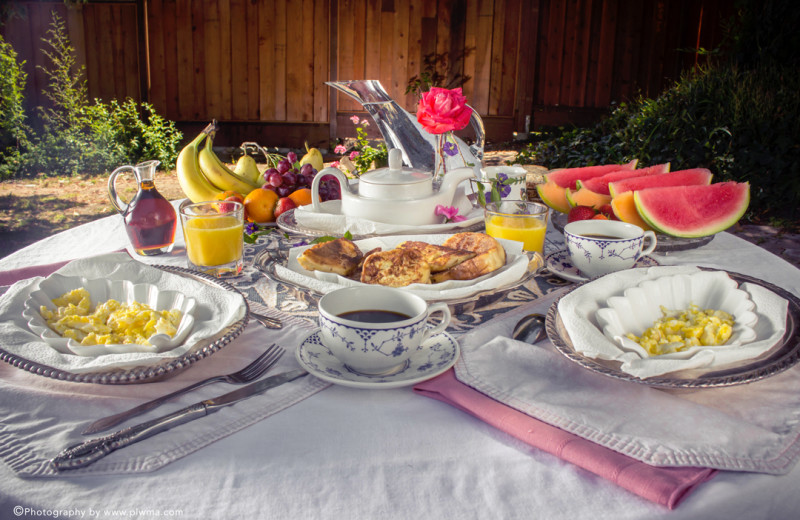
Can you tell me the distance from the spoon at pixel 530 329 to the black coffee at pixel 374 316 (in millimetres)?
240

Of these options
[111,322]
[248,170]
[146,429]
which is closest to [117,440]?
[146,429]

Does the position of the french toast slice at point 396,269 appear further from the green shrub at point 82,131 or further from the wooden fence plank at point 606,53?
the wooden fence plank at point 606,53

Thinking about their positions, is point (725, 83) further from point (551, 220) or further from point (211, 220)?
point (211, 220)

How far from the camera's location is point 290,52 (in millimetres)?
7773

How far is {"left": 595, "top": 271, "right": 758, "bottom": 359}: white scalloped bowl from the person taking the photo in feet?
3.37

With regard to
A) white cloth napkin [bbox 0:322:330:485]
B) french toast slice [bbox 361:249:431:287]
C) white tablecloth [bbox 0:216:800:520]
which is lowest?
white tablecloth [bbox 0:216:800:520]

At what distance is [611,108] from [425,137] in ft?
23.0

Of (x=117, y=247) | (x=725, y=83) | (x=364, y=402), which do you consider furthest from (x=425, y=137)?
(x=725, y=83)

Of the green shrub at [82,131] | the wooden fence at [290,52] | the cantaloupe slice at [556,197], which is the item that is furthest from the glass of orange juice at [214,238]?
the wooden fence at [290,52]

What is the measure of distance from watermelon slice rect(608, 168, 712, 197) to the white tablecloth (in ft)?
4.34

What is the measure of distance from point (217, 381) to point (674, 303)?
838 mm

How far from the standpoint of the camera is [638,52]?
28.3 feet

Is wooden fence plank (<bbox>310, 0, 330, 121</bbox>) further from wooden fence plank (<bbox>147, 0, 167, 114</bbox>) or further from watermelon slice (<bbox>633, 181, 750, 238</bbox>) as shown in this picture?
watermelon slice (<bbox>633, 181, 750, 238</bbox>)

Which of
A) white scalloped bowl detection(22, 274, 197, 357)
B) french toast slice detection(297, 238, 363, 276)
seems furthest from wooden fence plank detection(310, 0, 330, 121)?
white scalloped bowl detection(22, 274, 197, 357)
